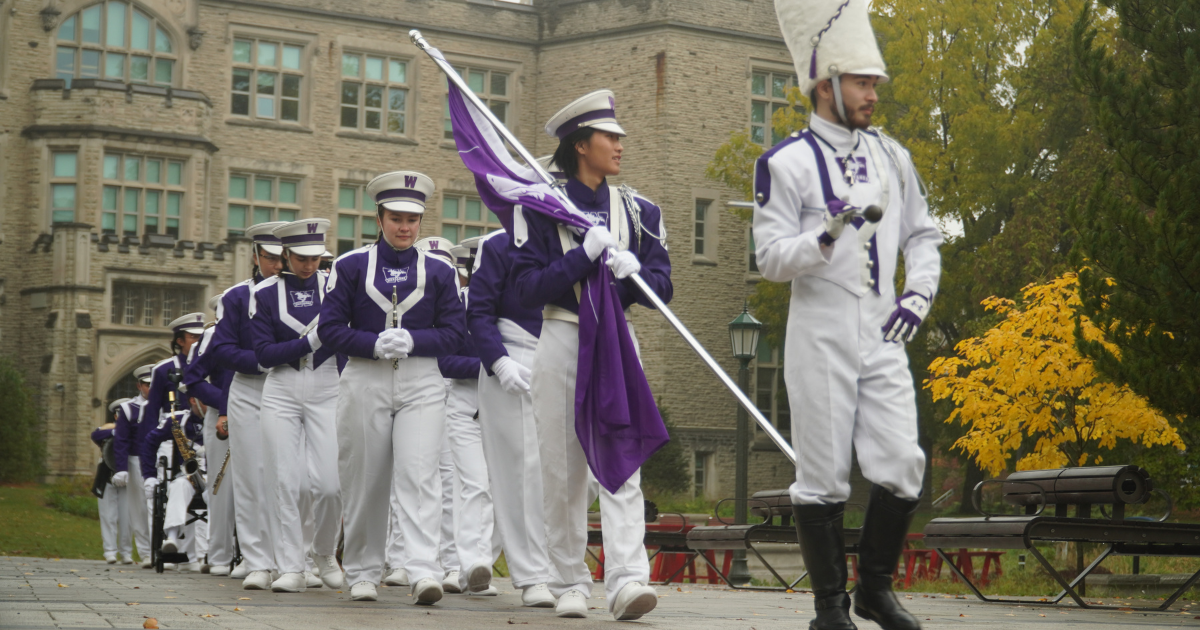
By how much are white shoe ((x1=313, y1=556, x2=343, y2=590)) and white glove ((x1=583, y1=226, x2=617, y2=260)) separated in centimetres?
369

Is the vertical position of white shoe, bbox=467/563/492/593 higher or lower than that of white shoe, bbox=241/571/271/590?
higher

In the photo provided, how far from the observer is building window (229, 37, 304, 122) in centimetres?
4028

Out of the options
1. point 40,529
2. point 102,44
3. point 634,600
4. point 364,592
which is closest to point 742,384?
point 364,592

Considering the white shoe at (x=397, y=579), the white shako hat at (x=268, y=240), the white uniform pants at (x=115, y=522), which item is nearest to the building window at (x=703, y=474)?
the white uniform pants at (x=115, y=522)

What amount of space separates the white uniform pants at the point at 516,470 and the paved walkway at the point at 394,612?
28cm

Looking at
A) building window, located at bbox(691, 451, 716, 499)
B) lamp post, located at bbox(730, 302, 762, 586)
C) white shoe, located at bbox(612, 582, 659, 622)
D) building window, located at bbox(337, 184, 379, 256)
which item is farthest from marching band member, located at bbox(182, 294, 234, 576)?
building window, located at bbox(691, 451, 716, 499)

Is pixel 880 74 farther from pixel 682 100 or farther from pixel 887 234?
pixel 682 100

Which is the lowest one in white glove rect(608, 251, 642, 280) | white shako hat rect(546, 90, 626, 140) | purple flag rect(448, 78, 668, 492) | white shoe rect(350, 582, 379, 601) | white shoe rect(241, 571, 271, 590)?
white shoe rect(241, 571, 271, 590)

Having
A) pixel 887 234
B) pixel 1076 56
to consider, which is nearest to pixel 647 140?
pixel 1076 56

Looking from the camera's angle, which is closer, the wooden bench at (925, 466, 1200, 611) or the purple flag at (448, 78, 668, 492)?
the purple flag at (448, 78, 668, 492)

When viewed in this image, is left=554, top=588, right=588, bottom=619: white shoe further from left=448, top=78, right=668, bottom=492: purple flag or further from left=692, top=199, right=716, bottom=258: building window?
left=692, top=199, right=716, bottom=258: building window

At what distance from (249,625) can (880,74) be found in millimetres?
3154

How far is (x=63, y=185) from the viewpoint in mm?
38094

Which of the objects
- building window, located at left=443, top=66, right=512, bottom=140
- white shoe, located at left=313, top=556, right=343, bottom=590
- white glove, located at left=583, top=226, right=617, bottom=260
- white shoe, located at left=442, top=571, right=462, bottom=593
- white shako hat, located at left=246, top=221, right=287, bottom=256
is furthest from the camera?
building window, located at left=443, top=66, right=512, bottom=140
